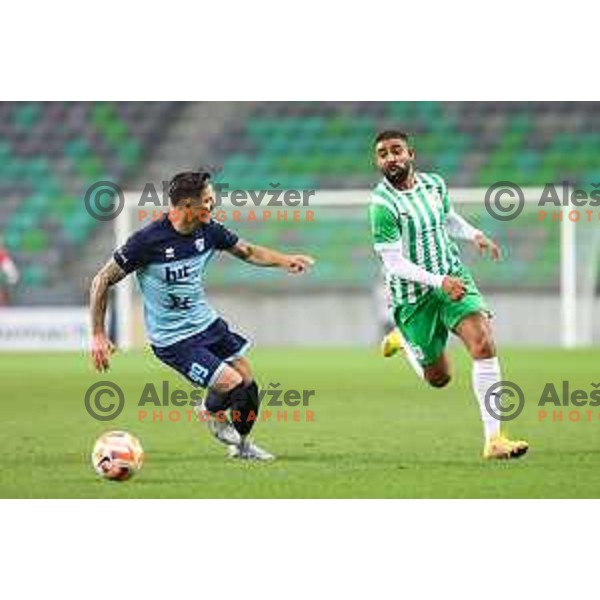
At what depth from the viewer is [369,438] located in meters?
7.96

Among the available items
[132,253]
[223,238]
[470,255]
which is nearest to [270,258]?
[223,238]

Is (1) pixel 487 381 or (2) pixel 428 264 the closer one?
(1) pixel 487 381

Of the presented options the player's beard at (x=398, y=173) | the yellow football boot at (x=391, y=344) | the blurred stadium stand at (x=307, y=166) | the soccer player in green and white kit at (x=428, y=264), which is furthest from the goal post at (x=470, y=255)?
the player's beard at (x=398, y=173)

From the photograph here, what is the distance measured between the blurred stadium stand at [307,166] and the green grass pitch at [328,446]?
3.42 m

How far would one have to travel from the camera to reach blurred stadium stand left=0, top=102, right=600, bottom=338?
15.1 meters

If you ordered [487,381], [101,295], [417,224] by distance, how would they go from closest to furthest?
[101,295], [487,381], [417,224]

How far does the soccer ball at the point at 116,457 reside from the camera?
6.50 m

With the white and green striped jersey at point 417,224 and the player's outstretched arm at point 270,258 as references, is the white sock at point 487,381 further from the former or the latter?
the player's outstretched arm at point 270,258

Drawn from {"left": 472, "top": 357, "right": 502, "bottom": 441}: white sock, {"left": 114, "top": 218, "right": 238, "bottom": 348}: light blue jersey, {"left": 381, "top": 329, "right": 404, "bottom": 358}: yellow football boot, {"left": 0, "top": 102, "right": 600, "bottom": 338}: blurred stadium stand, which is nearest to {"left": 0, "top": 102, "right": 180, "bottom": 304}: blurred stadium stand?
{"left": 0, "top": 102, "right": 600, "bottom": 338}: blurred stadium stand

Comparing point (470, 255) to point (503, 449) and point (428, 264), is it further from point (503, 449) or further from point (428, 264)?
point (503, 449)

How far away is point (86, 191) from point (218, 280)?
178cm

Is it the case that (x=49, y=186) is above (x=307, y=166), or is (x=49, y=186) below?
below

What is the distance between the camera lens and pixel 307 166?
15500 mm

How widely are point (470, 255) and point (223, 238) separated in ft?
26.9
